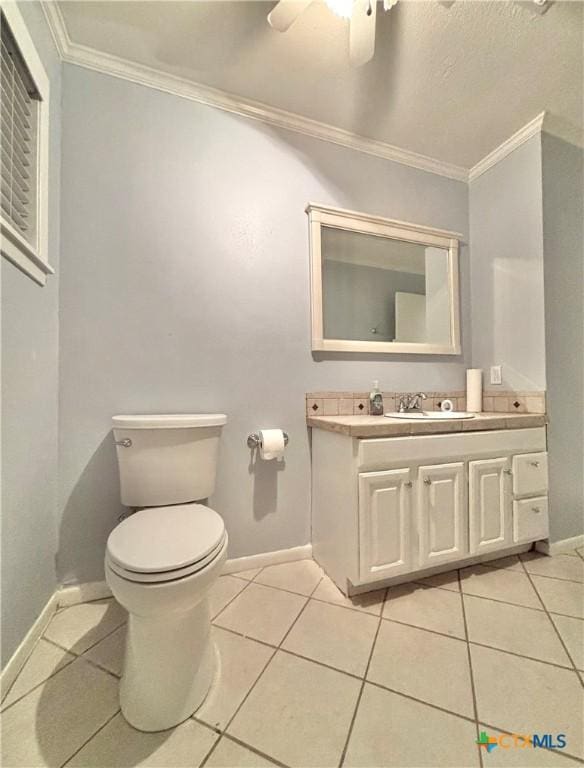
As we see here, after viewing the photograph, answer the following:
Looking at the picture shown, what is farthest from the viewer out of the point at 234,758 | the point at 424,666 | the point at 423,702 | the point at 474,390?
the point at 474,390

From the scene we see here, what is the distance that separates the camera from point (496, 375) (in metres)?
1.78

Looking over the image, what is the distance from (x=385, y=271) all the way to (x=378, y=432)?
1094 mm

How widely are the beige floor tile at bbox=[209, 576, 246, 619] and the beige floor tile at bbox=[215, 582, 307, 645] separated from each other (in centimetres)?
3

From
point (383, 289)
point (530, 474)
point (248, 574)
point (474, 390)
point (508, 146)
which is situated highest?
point (508, 146)

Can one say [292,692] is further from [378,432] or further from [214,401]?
[214,401]

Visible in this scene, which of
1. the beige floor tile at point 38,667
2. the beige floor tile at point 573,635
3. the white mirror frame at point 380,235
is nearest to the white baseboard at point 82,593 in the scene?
the beige floor tile at point 38,667

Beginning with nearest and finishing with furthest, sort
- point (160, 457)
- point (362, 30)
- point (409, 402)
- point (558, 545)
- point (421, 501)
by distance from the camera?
point (362, 30) < point (160, 457) < point (421, 501) < point (558, 545) < point (409, 402)

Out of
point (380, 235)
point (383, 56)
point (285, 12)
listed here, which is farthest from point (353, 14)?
point (380, 235)

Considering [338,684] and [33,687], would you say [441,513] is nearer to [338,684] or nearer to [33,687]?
[338,684]

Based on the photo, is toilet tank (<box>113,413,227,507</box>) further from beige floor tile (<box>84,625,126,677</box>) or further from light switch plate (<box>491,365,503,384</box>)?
light switch plate (<box>491,365,503,384</box>)

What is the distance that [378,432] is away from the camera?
1.17 m

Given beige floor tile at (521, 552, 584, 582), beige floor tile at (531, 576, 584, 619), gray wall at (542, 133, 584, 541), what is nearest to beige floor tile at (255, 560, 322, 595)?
beige floor tile at (531, 576, 584, 619)

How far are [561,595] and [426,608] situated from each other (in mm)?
593

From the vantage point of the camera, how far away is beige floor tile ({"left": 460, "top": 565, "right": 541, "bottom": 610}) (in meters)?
1.21
